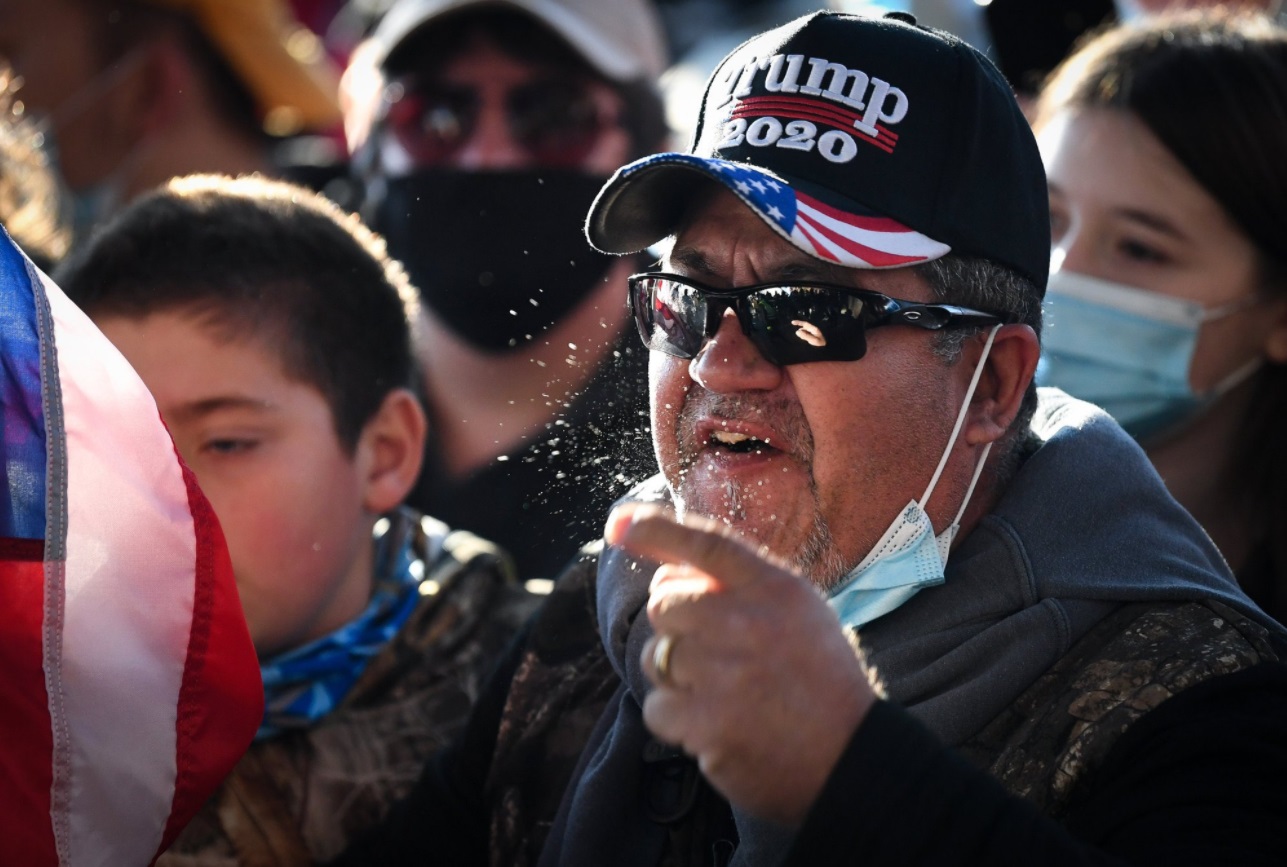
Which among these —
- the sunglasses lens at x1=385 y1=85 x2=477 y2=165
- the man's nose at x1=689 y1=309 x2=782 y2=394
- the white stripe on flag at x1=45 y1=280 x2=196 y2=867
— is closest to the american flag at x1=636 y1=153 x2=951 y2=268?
the man's nose at x1=689 y1=309 x2=782 y2=394

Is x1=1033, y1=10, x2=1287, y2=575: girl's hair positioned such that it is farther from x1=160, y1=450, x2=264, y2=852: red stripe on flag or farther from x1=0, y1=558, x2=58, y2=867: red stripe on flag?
x1=0, y1=558, x2=58, y2=867: red stripe on flag

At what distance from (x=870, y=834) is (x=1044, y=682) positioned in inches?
24.0

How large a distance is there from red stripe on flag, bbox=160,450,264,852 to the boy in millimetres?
599

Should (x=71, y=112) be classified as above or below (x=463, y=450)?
above

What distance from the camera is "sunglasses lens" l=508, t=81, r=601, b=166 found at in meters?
4.55

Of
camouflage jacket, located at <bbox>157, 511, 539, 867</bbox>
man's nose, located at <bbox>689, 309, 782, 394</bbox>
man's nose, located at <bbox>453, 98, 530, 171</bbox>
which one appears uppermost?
man's nose, located at <bbox>689, 309, 782, 394</bbox>

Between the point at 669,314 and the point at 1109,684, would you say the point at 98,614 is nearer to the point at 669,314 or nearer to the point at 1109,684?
the point at 669,314

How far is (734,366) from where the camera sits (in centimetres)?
223

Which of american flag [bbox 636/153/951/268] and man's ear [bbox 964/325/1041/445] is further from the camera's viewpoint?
man's ear [bbox 964/325/1041/445]

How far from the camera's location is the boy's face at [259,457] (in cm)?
288

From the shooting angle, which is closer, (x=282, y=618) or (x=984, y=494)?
(x=984, y=494)

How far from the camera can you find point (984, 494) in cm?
241

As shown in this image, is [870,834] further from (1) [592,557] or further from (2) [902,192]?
(1) [592,557]

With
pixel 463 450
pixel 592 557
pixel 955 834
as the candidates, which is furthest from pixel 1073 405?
pixel 463 450
